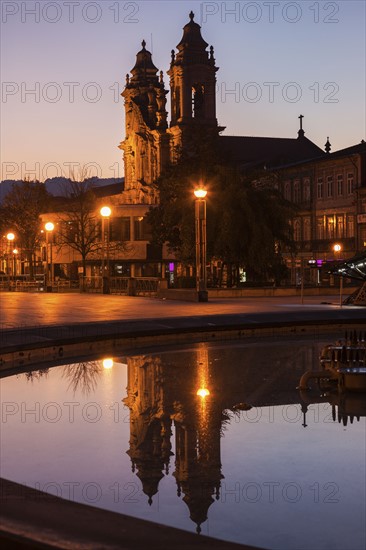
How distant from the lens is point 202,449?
32.8 ft

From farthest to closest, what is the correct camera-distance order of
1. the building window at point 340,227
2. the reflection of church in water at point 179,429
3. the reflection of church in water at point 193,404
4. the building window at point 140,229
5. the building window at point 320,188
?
the building window at point 140,229 → the building window at point 320,188 → the building window at point 340,227 → the reflection of church in water at point 193,404 → the reflection of church in water at point 179,429

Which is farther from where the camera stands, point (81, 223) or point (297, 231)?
point (297, 231)

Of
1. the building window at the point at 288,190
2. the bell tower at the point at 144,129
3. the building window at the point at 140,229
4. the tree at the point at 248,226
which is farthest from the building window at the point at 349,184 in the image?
the bell tower at the point at 144,129

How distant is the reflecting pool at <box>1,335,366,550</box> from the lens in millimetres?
7359

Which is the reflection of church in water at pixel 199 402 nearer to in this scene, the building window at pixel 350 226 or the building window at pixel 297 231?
the building window at pixel 350 226

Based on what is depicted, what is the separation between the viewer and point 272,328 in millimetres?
25781

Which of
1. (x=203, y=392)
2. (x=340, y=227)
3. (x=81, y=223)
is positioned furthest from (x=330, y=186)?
(x=203, y=392)

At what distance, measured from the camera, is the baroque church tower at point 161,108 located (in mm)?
101625

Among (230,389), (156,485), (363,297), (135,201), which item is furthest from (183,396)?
(135,201)

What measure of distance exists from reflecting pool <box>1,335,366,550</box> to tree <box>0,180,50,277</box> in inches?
→ 2978

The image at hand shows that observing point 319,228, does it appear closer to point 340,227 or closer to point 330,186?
point 340,227

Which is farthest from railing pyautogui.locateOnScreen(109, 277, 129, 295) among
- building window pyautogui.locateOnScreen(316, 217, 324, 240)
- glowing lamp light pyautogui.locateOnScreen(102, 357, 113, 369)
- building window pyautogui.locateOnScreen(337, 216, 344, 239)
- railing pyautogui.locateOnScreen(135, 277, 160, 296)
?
glowing lamp light pyautogui.locateOnScreen(102, 357, 113, 369)

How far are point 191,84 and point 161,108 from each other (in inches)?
370

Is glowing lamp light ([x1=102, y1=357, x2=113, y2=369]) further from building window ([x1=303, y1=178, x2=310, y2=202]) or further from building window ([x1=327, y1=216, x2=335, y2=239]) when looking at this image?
building window ([x1=303, y1=178, x2=310, y2=202])
